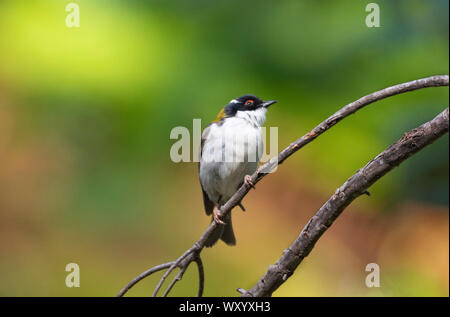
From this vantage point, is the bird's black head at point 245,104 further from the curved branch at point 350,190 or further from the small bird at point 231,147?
the curved branch at point 350,190

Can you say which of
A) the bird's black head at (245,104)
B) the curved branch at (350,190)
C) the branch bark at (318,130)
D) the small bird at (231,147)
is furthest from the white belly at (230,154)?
the curved branch at (350,190)

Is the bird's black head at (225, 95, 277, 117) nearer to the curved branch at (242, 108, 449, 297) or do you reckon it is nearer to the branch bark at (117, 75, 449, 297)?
the branch bark at (117, 75, 449, 297)

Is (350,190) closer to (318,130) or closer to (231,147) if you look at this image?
(318,130)

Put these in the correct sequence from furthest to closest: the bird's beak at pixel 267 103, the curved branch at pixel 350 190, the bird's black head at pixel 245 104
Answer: the bird's black head at pixel 245 104
the bird's beak at pixel 267 103
the curved branch at pixel 350 190

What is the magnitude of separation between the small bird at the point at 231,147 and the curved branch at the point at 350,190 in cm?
184

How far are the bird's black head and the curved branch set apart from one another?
2.14 meters

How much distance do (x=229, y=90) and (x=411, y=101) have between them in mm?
1435

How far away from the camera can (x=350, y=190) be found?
2.19 m

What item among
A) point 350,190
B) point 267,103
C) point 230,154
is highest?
point 267,103

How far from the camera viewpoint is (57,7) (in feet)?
16.1

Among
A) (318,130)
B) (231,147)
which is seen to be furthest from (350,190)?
(231,147)

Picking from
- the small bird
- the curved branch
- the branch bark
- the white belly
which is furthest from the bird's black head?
the curved branch

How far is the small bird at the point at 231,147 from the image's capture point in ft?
14.6

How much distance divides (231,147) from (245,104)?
15.5 inches
